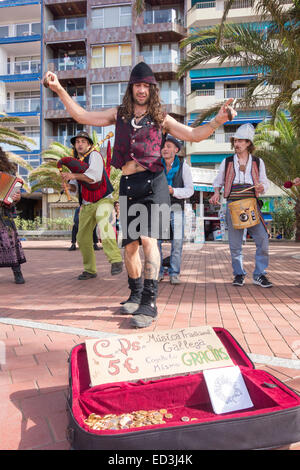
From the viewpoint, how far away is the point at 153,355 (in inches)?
72.2

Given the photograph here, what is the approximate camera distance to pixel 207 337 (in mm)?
1953

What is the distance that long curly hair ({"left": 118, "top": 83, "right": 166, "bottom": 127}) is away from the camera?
124 inches

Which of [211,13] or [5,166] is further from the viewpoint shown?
[211,13]

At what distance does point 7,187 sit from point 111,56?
29818 mm

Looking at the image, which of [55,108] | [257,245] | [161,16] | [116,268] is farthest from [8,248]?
[161,16]

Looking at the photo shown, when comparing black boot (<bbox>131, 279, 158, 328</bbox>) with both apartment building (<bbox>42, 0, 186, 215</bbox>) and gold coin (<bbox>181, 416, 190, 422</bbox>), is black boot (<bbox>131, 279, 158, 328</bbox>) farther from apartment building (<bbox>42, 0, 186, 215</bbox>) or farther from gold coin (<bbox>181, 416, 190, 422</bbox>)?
apartment building (<bbox>42, 0, 186, 215</bbox>)

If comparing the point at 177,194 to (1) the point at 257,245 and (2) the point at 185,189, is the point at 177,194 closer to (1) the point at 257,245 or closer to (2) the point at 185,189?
(2) the point at 185,189

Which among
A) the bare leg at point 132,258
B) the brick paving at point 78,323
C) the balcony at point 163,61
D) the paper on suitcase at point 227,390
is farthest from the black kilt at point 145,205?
the balcony at point 163,61

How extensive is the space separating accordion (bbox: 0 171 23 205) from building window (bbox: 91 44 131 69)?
94.9ft

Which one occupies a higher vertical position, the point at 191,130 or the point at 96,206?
the point at 191,130

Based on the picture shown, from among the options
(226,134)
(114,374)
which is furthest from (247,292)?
(226,134)

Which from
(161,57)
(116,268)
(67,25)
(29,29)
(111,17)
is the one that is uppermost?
(29,29)

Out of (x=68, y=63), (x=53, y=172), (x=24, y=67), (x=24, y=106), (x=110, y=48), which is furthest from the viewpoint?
(x=24, y=67)

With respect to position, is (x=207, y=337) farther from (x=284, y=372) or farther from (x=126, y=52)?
(x=126, y=52)
